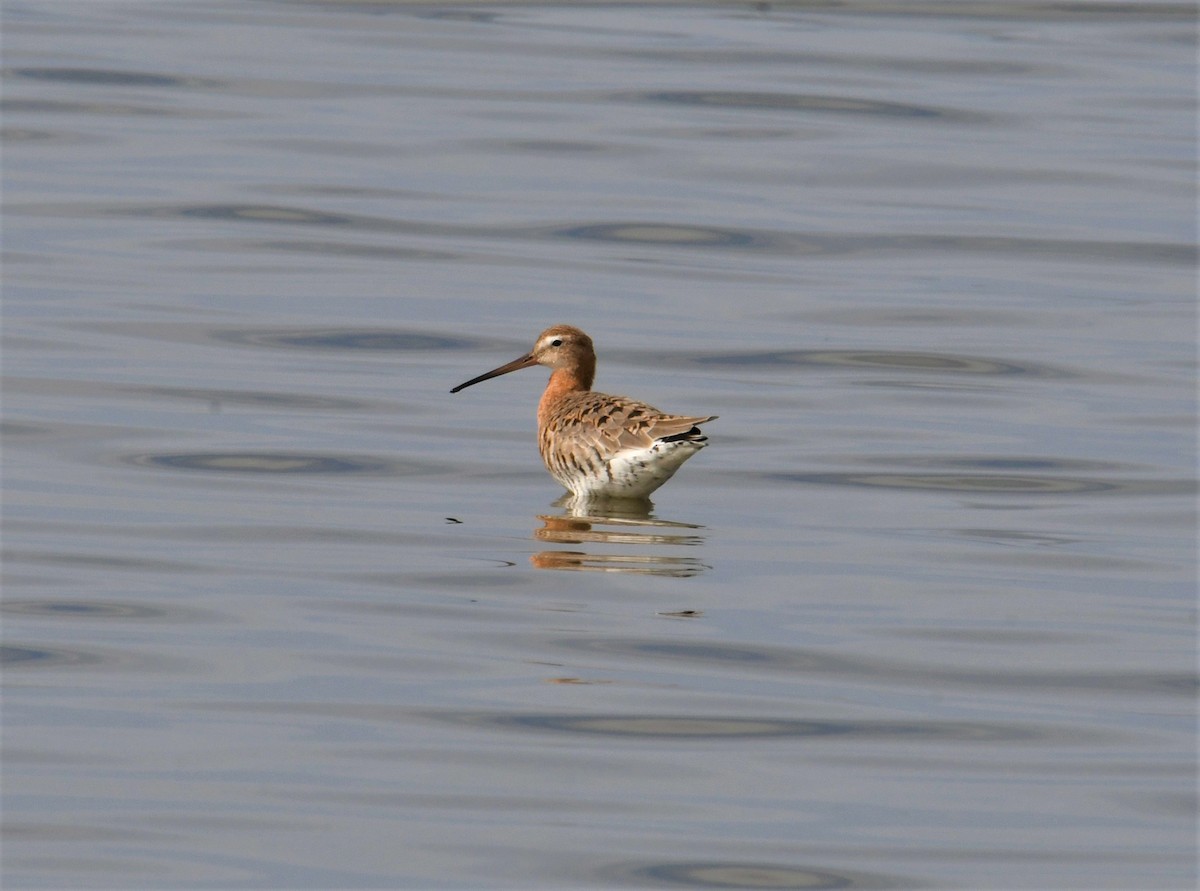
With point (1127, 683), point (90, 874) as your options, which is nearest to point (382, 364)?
point (1127, 683)

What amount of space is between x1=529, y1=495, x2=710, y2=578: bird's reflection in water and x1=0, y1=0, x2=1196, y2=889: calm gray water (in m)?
0.04

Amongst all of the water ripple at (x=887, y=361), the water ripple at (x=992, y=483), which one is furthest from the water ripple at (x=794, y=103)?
the water ripple at (x=992, y=483)

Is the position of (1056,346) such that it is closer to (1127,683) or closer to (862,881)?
(1127,683)

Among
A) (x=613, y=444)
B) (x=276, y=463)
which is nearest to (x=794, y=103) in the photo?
(x=276, y=463)

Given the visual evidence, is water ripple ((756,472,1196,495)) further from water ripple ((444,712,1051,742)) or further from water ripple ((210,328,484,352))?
water ripple ((210,328,484,352))

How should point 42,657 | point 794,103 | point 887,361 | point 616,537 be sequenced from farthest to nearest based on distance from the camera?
point 794,103 → point 887,361 → point 616,537 → point 42,657

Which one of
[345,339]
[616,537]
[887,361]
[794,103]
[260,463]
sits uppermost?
[794,103]

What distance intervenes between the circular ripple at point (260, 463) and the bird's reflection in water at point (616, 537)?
1.38 meters

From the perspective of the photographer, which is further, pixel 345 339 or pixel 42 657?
pixel 345 339

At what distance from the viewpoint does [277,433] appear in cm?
1354

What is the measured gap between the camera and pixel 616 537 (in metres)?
11.0

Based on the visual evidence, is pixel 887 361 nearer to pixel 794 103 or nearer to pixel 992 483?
pixel 992 483

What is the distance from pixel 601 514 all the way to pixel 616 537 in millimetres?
737

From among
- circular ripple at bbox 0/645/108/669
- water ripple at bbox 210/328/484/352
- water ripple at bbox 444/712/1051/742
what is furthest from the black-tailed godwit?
water ripple at bbox 210/328/484/352
